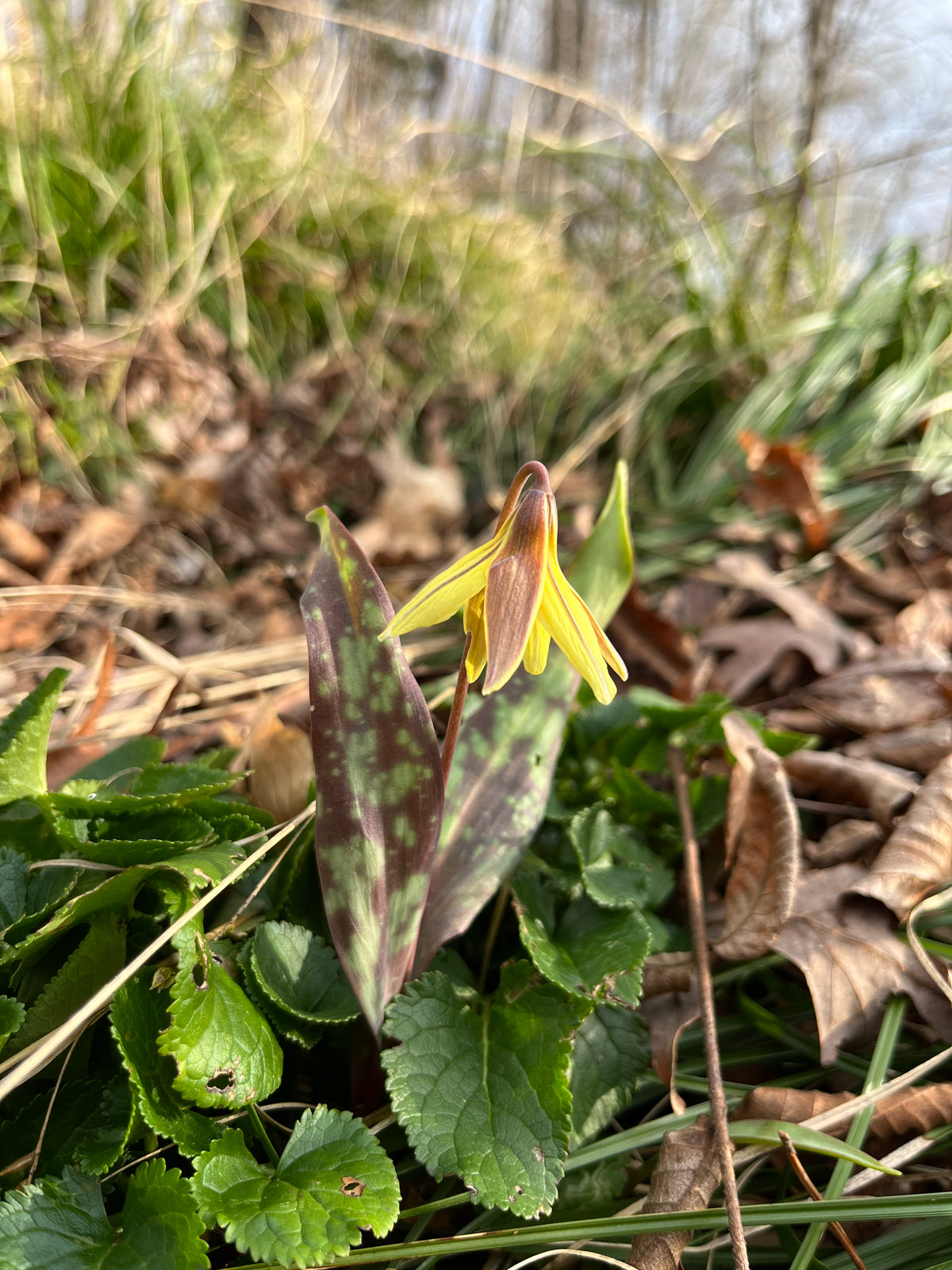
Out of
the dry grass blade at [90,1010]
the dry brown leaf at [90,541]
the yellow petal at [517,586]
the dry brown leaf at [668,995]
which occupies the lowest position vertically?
the dry brown leaf at [90,541]

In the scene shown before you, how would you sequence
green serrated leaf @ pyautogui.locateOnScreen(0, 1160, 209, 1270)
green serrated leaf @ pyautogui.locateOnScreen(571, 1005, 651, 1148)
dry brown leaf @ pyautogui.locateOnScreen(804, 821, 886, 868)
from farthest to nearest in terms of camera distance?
dry brown leaf @ pyautogui.locateOnScreen(804, 821, 886, 868) → green serrated leaf @ pyautogui.locateOnScreen(571, 1005, 651, 1148) → green serrated leaf @ pyautogui.locateOnScreen(0, 1160, 209, 1270)

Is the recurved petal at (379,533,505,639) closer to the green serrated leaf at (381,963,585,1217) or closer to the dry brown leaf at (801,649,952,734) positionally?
the green serrated leaf at (381,963,585,1217)

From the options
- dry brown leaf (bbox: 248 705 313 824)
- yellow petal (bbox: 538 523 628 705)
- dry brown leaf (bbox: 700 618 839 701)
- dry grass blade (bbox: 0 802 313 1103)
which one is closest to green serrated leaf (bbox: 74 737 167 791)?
dry brown leaf (bbox: 248 705 313 824)

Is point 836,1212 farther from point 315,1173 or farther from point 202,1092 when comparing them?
point 202,1092

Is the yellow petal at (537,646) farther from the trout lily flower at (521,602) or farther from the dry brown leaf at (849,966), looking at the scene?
the dry brown leaf at (849,966)

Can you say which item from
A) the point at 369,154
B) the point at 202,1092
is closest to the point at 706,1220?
the point at 202,1092

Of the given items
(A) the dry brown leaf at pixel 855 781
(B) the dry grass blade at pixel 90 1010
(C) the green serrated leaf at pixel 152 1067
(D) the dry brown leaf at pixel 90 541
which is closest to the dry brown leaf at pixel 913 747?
(A) the dry brown leaf at pixel 855 781
